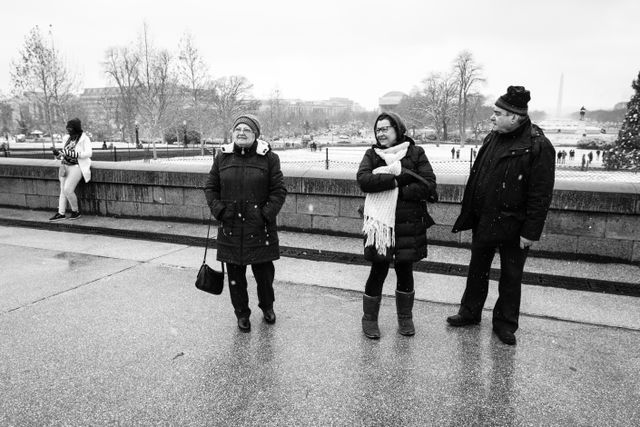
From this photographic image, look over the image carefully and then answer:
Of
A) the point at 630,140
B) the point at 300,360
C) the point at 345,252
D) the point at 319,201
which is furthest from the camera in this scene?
the point at 630,140

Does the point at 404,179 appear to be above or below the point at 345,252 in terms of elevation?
above

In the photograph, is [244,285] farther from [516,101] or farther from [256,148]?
[516,101]

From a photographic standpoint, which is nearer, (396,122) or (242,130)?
(396,122)

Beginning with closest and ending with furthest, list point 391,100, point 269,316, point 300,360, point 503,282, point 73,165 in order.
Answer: point 300,360 < point 503,282 < point 269,316 < point 73,165 < point 391,100

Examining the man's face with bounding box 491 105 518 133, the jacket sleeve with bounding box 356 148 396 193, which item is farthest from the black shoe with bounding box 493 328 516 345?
the man's face with bounding box 491 105 518 133

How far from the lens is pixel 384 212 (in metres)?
3.71

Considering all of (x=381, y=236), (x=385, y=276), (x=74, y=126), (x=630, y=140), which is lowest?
(x=385, y=276)

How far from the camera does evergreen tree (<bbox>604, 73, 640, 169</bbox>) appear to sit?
22.0 m

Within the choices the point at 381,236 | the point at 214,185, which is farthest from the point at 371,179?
the point at 214,185

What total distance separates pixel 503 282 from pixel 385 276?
0.97 metres

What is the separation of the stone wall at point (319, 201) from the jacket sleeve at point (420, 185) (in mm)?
2786

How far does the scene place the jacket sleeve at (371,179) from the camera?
359cm

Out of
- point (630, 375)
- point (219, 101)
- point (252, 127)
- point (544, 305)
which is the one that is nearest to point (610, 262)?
point (544, 305)

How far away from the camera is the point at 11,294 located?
4.91m
